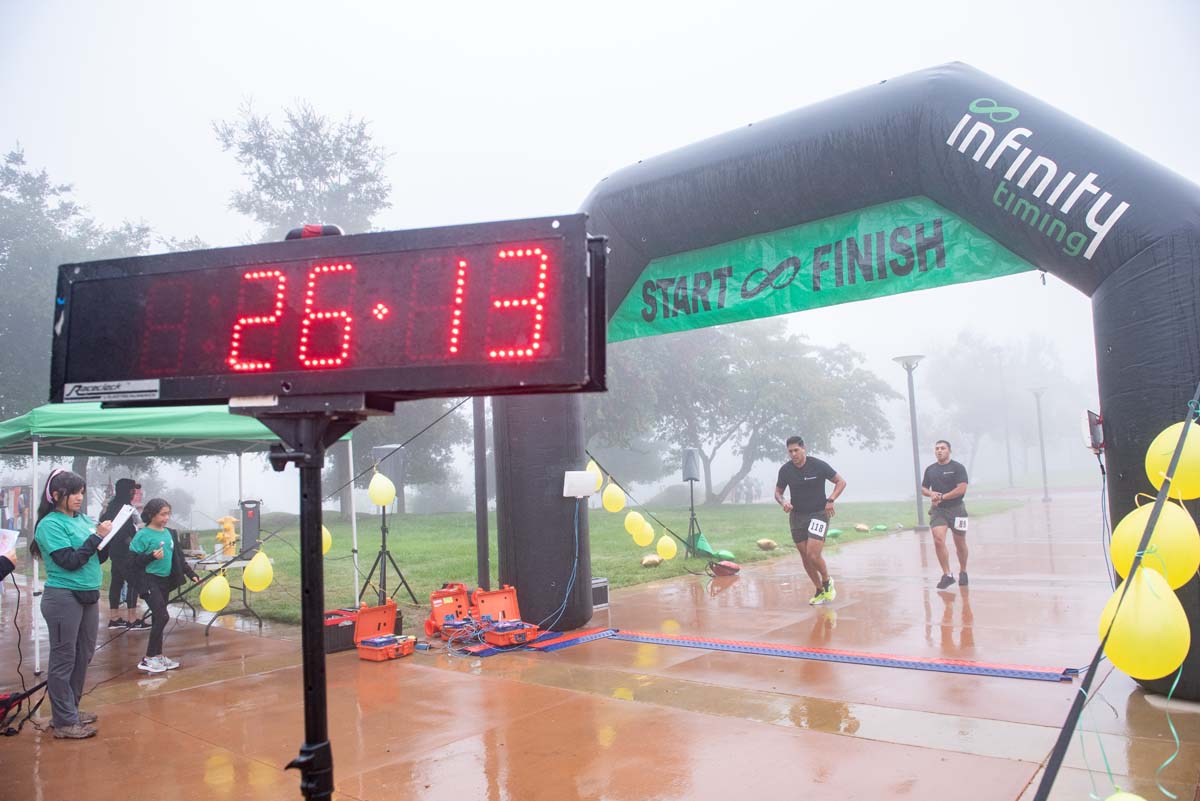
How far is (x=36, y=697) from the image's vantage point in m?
6.52

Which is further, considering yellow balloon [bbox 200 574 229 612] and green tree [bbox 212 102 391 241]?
green tree [bbox 212 102 391 241]

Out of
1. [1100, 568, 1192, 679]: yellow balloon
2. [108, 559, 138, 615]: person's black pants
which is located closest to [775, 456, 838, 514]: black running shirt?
[1100, 568, 1192, 679]: yellow balloon

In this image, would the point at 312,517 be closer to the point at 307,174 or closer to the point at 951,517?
the point at 951,517

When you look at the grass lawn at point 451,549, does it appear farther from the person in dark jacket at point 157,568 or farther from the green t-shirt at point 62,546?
the green t-shirt at point 62,546

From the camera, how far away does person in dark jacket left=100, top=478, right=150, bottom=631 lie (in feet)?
31.7

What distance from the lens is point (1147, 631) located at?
307 centimetres

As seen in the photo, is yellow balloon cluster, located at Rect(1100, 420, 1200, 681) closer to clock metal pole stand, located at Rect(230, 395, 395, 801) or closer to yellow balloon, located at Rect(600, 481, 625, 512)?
clock metal pole stand, located at Rect(230, 395, 395, 801)

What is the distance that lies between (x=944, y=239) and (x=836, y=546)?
36.3ft

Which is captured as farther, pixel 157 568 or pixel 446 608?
pixel 446 608

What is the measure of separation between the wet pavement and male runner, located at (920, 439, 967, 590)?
47.8 inches

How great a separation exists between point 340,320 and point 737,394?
35.8m

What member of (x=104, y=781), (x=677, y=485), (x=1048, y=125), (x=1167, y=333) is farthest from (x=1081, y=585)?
(x=677, y=485)

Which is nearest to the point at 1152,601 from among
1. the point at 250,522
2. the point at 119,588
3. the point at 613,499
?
the point at 613,499

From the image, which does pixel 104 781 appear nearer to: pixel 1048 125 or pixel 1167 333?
pixel 1167 333
